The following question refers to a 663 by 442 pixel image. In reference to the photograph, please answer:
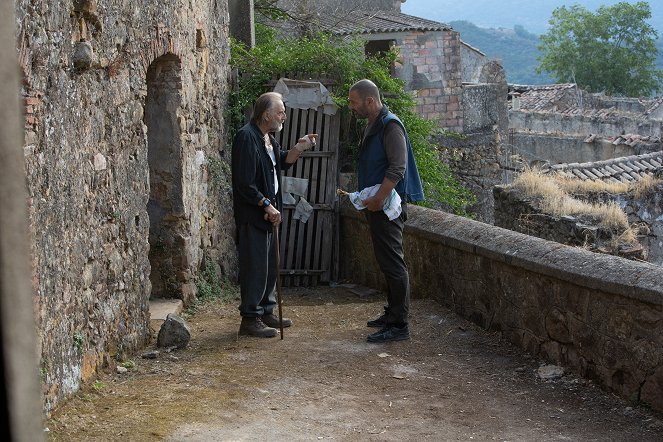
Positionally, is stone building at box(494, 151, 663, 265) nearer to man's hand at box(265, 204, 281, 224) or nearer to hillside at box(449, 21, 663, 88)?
man's hand at box(265, 204, 281, 224)

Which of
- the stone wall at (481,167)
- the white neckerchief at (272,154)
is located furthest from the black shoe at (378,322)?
the stone wall at (481,167)

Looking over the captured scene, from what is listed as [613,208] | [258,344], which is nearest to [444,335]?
[258,344]

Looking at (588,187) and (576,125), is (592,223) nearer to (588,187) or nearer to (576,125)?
(588,187)

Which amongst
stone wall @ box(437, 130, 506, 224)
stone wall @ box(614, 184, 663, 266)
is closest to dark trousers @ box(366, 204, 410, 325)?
stone wall @ box(614, 184, 663, 266)

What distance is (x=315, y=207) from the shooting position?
10.5 meters

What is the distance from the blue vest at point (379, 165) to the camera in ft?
22.3

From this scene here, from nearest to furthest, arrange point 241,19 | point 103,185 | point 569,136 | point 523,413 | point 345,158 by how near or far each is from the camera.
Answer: point 523,413 → point 103,185 → point 345,158 → point 241,19 → point 569,136

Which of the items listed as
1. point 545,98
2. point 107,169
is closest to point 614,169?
point 107,169

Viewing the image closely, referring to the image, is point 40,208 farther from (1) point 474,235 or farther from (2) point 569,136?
(2) point 569,136

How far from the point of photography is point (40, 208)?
4.64 metres

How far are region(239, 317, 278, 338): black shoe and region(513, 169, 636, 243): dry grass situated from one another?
551 centimetres

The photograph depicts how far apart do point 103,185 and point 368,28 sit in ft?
49.7

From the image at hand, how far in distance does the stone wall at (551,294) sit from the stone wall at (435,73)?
11.0m

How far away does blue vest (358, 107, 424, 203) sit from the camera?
6.79 m
